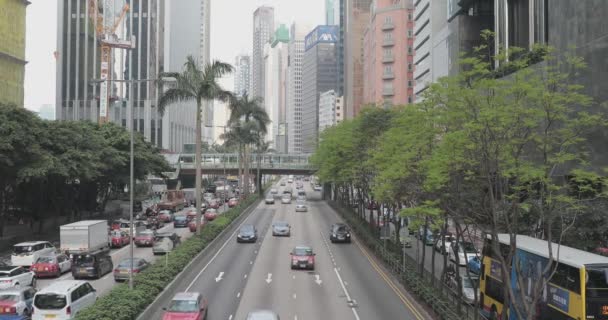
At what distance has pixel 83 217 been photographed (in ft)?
212

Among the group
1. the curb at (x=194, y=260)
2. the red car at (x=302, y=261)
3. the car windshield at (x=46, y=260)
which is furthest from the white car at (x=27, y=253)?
the red car at (x=302, y=261)

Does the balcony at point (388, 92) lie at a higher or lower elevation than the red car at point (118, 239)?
higher

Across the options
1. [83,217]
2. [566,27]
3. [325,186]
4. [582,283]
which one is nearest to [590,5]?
[566,27]

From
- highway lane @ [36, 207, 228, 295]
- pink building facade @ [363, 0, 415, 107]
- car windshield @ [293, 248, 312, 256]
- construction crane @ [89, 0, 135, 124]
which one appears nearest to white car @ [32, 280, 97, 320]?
highway lane @ [36, 207, 228, 295]

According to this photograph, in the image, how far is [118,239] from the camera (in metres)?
45.0

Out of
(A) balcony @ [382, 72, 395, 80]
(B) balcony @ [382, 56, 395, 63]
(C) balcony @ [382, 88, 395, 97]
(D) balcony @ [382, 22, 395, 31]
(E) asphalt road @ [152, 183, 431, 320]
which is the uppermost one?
(D) balcony @ [382, 22, 395, 31]

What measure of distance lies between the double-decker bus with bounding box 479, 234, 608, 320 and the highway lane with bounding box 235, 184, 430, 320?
17.9 ft

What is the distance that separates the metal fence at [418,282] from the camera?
2188 cm

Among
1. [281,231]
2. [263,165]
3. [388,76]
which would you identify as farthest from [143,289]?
[388,76]

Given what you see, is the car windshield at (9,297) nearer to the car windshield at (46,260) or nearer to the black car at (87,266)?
the black car at (87,266)

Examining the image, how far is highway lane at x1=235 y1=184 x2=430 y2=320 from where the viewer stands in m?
24.5

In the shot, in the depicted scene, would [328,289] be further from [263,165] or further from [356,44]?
[356,44]

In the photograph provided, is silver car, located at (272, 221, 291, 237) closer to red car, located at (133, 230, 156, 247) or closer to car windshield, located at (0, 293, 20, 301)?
red car, located at (133, 230, 156, 247)

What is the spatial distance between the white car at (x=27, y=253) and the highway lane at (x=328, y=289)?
44.0ft
